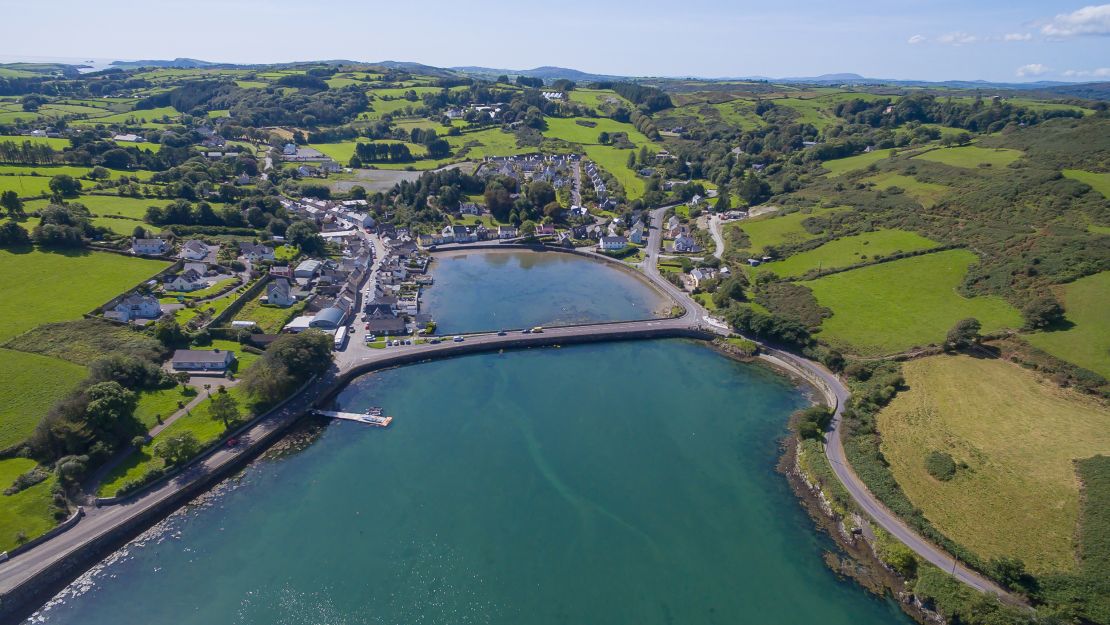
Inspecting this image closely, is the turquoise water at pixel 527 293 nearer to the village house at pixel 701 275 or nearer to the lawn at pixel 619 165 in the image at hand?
the village house at pixel 701 275

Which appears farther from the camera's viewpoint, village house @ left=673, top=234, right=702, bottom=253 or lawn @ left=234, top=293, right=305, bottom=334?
village house @ left=673, top=234, right=702, bottom=253

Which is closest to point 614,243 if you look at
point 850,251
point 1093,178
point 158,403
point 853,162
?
point 850,251

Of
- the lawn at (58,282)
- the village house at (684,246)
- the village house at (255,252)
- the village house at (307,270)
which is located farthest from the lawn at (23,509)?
the village house at (684,246)

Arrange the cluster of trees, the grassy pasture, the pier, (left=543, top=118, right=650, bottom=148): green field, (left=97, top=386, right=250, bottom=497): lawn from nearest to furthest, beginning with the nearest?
(left=97, top=386, right=250, bottom=497): lawn → the cluster of trees → the pier → the grassy pasture → (left=543, top=118, right=650, bottom=148): green field

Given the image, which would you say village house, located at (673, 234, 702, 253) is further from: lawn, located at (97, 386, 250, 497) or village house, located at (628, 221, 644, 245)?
lawn, located at (97, 386, 250, 497)

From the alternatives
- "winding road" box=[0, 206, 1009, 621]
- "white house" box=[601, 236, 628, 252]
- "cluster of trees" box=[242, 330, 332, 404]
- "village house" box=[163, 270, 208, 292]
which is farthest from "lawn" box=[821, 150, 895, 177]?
"village house" box=[163, 270, 208, 292]

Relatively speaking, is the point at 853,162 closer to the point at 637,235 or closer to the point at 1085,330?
the point at 637,235

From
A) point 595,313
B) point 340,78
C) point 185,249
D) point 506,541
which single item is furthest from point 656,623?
point 340,78

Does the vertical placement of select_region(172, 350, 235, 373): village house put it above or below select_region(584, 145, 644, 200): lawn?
below

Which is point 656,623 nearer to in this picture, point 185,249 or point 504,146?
point 185,249
